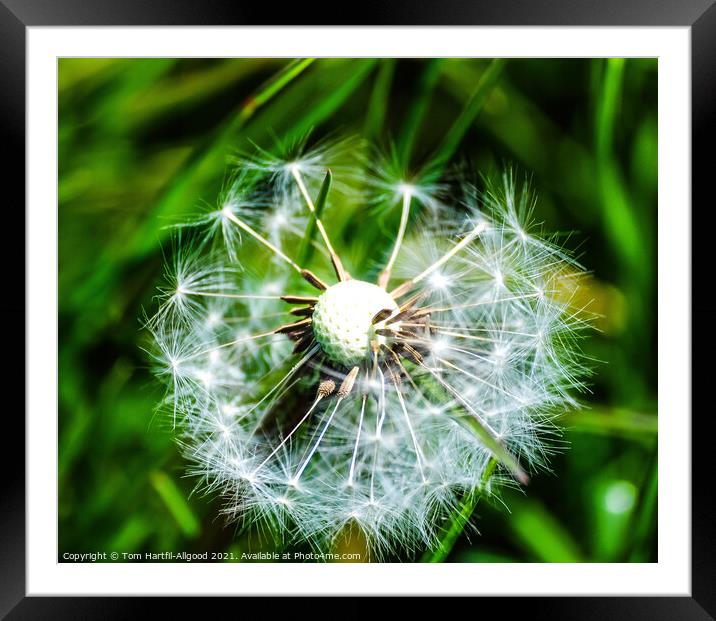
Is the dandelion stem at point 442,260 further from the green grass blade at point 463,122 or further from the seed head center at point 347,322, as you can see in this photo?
the green grass blade at point 463,122

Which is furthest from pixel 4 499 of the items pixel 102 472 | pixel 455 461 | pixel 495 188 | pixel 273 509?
pixel 495 188

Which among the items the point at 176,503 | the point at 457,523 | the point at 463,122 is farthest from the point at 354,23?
the point at 176,503

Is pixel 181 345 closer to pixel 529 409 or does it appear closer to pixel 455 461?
pixel 455 461

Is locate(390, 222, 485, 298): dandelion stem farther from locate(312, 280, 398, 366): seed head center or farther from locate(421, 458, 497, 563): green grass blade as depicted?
locate(421, 458, 497, 563): green grass blade

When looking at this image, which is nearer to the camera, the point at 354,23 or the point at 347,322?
the point at 347,322

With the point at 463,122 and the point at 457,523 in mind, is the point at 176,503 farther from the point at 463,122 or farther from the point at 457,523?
the point at 463,122
